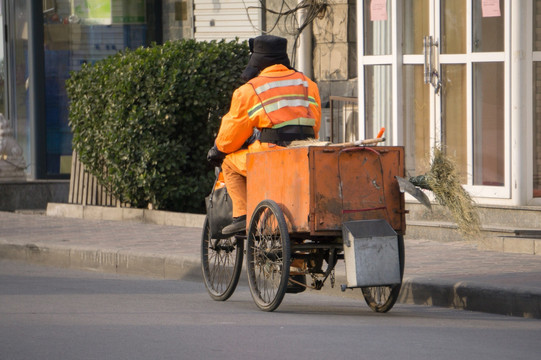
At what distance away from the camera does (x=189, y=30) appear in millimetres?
17234

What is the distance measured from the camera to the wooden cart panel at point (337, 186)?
A: 7.45 meters

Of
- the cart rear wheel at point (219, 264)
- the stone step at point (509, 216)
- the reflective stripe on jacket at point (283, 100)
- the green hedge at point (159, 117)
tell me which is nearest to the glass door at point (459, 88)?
the stone step at point (509, 216)

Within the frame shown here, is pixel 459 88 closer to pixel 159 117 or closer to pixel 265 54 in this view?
pixel 159 117

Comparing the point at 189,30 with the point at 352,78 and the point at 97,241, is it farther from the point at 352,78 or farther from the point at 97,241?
the point at 97,241

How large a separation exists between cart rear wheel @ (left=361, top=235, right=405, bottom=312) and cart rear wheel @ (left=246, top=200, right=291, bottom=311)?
611 mm

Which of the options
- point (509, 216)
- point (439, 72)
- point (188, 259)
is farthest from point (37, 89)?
point (509, 216)

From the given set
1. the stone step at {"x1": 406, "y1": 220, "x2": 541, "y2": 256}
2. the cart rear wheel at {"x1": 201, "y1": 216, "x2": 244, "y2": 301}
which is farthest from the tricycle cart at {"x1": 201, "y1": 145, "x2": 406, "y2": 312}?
the stone step at {"x1": 406, "y1": 220, "x2": 541, "y2": 256}

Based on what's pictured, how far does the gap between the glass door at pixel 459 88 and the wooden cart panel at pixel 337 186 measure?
12.9ft

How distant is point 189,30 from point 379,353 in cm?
1150

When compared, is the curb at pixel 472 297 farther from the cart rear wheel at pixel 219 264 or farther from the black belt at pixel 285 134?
the black belt at pixel 285 134

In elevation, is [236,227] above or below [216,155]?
below

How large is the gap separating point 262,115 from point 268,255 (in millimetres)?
946

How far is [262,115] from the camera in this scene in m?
7.97

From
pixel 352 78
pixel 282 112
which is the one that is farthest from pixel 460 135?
pixel 282 112
